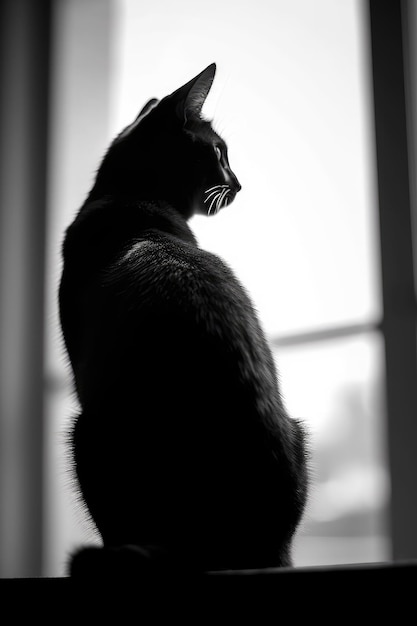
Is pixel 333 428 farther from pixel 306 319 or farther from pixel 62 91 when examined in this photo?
pixel 62 91

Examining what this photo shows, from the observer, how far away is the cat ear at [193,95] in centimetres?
103

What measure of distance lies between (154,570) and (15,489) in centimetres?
223

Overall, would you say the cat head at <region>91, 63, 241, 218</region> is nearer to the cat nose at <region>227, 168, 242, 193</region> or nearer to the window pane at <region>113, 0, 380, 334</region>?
the cat nose at <region>227, 168, 242, 193</region>

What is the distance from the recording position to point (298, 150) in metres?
2.15

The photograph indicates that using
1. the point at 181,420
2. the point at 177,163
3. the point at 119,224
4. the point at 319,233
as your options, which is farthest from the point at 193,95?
the point at 319,233

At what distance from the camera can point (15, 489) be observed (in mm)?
2713

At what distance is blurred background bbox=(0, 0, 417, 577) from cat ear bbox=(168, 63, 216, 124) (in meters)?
0.52

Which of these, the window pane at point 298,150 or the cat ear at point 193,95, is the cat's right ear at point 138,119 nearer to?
the cat ear at point 193,95

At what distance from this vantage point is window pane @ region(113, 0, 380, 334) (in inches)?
78.6

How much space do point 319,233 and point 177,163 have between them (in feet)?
3.49

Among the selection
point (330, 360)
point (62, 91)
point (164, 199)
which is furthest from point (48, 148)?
point (164, 199)

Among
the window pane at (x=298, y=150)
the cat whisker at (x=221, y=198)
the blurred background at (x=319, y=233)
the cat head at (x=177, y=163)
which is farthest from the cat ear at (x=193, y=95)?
the window pane at (x=298, y=150)

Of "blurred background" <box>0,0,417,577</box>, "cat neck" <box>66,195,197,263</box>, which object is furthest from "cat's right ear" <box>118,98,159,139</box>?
"blurred background" <box>0,0,417,577</box>

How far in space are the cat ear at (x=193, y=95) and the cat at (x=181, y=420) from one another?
253 millimetres
